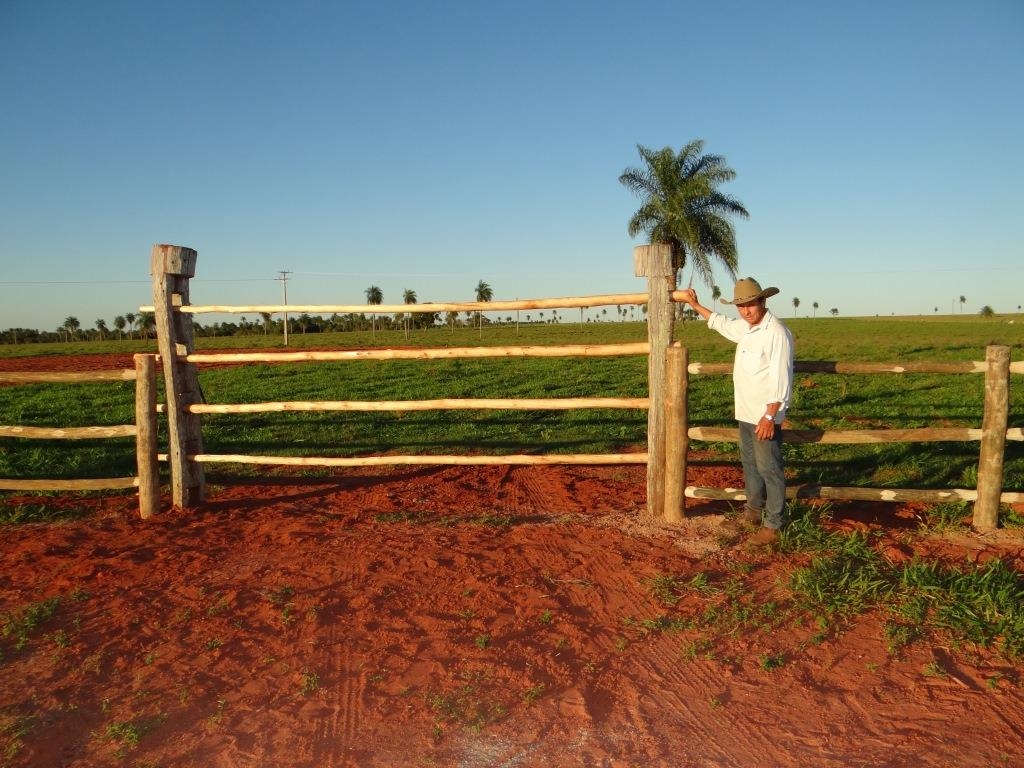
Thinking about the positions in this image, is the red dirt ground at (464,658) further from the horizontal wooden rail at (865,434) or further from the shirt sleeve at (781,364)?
the shirt sleeve at (781,364)

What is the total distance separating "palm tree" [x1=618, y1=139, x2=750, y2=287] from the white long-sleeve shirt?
113 feet

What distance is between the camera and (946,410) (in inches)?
434

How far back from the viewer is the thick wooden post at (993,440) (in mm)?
4984

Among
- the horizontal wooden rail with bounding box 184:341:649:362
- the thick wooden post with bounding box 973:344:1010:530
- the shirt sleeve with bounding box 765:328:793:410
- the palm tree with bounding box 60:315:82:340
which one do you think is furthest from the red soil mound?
the palm tree with bounding box 60:315:82:340

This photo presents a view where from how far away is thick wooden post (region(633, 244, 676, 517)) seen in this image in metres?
5.19

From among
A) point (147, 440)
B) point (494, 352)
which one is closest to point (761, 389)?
point (494, 352)

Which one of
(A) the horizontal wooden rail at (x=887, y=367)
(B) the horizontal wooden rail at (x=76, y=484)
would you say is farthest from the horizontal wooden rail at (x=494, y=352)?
(B) the horizontal wooden rail at (x=76, y=484)

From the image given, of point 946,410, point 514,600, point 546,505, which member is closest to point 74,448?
point 546,505

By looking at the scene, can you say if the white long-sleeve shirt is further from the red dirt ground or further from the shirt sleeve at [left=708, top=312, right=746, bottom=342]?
the red dirt ground

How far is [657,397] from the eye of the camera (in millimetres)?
5285

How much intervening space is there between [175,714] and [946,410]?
11.8m

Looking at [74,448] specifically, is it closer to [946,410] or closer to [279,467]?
[279,467]

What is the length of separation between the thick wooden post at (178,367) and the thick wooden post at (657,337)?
396cm

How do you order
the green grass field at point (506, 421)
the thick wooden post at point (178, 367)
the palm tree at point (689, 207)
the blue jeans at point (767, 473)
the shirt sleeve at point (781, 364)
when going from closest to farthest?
the shirt sleeve at point (781, 364) → the blue jeans at point (767, 473) → the thick wooden post at point (178, 367) → the green grass field at point (506, 421) → the palm tree at point (689, 207)
